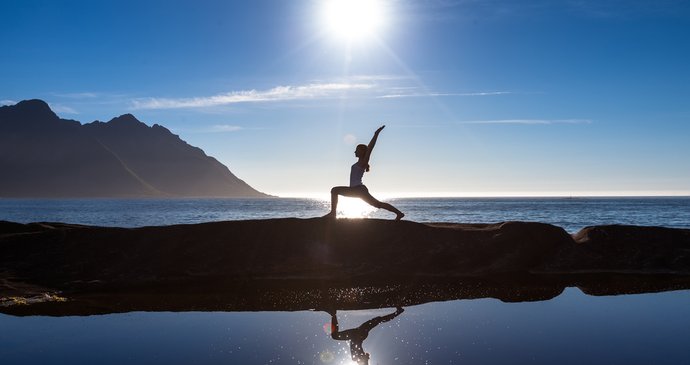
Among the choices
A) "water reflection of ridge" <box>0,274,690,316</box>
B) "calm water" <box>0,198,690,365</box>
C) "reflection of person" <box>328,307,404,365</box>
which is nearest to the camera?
"calm water" <box>0,198,690,365</box>

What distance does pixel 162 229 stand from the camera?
1560 centimetres

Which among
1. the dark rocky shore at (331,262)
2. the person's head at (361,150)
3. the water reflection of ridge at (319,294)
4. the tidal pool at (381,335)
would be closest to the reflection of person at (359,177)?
the person's head at (361,150)

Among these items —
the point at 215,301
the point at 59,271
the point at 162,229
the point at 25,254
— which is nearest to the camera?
the point at 215,301

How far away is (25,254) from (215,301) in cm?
663

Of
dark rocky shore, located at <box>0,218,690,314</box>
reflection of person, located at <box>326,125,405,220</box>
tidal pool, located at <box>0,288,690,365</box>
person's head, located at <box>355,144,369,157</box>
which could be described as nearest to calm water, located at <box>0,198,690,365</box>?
tidal pool, located at <box>0,288,690,365</box>

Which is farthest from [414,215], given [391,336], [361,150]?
[391,336]

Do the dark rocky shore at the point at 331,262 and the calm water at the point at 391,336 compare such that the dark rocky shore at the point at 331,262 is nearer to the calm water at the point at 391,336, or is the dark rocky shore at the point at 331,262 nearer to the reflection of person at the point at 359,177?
the reflection of person at the point at 359,177

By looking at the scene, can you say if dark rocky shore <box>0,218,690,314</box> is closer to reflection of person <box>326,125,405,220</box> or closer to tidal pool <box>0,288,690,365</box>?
reflection of person <box>326,125,405,220</box>

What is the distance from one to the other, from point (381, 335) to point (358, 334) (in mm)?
371

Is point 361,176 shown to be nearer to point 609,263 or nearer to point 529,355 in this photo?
point 609,263

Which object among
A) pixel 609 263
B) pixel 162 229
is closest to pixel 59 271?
pixel 162 229

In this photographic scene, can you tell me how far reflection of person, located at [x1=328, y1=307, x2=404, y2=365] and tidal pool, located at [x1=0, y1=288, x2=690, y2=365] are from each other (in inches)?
0.7

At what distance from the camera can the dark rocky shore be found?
12367 mm

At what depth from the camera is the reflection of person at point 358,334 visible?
7.53m
